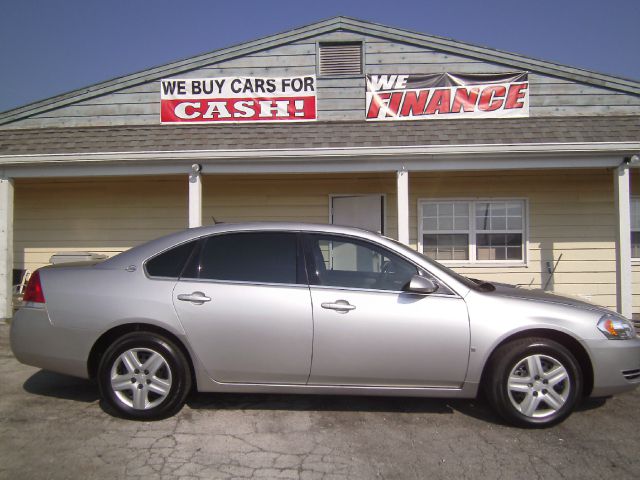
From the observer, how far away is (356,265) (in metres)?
3.94

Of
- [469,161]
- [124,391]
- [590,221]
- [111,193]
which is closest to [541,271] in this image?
[590,221]

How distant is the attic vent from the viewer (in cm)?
774

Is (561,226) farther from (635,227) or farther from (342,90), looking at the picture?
(342,90)

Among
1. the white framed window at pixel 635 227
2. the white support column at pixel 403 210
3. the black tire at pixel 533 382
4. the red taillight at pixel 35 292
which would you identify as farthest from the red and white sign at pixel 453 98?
the red taillight at pixel 35 292

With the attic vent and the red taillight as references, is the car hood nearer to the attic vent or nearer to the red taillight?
the red taillight

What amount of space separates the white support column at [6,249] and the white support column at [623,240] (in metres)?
9.01

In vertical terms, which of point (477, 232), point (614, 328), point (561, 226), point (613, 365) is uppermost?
point (561, 226)

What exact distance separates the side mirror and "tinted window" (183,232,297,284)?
90cm

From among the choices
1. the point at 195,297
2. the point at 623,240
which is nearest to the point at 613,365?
the point at 195,297

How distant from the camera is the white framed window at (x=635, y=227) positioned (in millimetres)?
7906

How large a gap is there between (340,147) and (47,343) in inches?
180

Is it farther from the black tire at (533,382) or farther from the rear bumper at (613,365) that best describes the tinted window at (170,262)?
the rear bumper at (613,365)

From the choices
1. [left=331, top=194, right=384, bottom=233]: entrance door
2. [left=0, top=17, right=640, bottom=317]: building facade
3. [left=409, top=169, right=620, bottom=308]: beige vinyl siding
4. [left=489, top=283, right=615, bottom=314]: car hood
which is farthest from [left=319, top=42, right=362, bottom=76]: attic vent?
[left=489, top=283, right=615, bottom=314]: car hood

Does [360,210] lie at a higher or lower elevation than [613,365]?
higher
